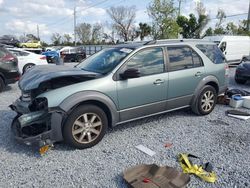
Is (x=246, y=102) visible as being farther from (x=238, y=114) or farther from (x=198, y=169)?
(x=198, y=169)

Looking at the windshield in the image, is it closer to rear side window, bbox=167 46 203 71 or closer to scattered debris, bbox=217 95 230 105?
rear side window, bbox=167 46 203 71

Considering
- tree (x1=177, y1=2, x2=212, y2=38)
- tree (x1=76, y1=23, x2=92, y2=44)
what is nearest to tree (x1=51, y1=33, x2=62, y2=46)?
tree (x1=76, y1=23, x2=92, y2=44)

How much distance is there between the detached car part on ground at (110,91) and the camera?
11.4 ft

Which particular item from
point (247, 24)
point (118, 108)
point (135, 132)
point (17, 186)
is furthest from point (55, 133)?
point (247, 24)

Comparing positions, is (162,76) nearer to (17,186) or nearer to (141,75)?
(141,75)

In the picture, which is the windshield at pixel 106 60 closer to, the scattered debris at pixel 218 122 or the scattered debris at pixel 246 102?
the scattered debris at pixel 218 122

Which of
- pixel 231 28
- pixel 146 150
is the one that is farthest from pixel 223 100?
pixel 231 28

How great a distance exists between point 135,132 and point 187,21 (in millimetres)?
30708

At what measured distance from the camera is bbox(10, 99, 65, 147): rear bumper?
3.36 metres

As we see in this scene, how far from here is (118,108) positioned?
12.9 ft

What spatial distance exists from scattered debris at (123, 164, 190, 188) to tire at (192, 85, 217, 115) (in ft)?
7.65

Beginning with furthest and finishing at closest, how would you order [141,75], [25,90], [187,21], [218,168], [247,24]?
[187,21] → [247,24] → [141,75] → [25,90] → [218,168]

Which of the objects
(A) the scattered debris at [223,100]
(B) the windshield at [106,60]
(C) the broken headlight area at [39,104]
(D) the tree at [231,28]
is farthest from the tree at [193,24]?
(C) the broken headlight area at [39,104]

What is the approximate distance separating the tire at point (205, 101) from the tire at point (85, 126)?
2.27 m
